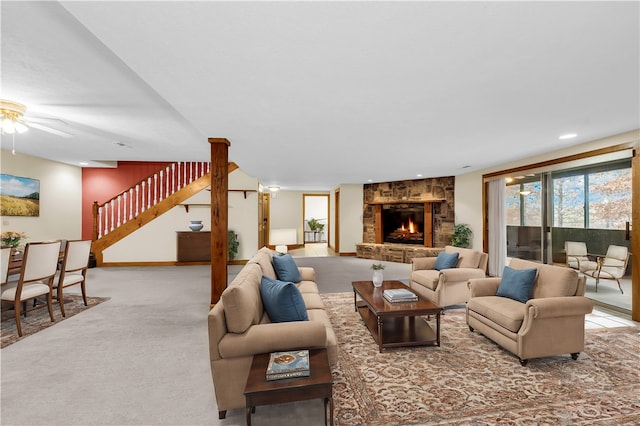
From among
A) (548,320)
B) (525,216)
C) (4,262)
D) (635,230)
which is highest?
(525,216)

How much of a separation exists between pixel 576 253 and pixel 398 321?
12.2 ft

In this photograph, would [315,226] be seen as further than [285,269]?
A: Yes

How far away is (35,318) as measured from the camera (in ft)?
12.1

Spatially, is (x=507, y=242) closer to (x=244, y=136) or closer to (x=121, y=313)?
(x=244, y=136)

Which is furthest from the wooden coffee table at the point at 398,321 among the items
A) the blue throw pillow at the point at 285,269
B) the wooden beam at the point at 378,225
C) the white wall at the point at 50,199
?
the white wall at the point at 50,199

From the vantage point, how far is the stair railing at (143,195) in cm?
732

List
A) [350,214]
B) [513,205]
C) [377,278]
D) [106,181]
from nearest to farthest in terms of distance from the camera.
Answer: [377,278], [513,205], [106,181], [350,214]

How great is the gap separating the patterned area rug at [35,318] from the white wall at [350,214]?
20.8ft

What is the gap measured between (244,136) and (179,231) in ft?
15.8

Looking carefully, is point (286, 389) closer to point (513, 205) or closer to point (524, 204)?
point (524, 204)

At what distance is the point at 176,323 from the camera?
356 cm

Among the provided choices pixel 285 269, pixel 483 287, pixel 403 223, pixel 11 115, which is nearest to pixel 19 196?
pixel 11 115

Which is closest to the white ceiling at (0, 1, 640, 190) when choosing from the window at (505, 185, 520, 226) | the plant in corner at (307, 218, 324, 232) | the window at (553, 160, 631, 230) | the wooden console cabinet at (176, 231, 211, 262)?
the window at (553, 160, 631, 230)

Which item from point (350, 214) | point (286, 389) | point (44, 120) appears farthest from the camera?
point (350, 214)
